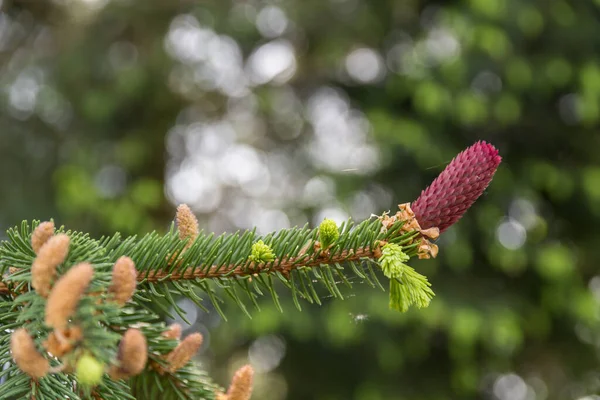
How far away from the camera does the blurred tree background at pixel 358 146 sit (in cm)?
265

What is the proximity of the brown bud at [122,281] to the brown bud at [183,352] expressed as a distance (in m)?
0.09

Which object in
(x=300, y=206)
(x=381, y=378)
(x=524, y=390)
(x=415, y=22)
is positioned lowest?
(x=524, y=390)

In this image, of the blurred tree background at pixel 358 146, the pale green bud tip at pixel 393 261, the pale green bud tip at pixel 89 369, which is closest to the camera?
the pale green bud tip at pixel 89 369

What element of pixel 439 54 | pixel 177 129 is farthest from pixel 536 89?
pixel 177 129

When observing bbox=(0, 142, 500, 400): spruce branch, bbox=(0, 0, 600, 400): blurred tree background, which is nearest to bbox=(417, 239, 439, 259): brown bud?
bbox=(0, 142, 500, 400): spruce branch

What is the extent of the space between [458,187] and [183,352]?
0.72ft

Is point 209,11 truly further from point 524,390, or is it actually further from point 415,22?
point 524,390

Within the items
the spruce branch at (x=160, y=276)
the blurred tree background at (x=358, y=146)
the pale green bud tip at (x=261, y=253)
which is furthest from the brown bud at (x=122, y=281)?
the blurred tree background at (x=358, y=146)

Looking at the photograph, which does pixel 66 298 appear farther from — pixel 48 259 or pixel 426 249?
pixel 426 249

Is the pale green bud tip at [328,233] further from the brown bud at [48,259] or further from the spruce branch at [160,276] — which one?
the brown bud at [48,259]

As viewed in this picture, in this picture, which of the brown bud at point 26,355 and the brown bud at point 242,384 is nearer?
the brown bud at point 26,355

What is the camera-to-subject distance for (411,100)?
3023mm

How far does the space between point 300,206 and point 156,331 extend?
237 centimetres

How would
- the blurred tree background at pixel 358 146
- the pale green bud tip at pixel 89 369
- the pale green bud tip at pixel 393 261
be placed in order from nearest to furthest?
1. the pale green bud tip at pixel 89 369
2. the pale green bud tip at pixel 393 261
3. the blurred tree background at pixel 358 146
